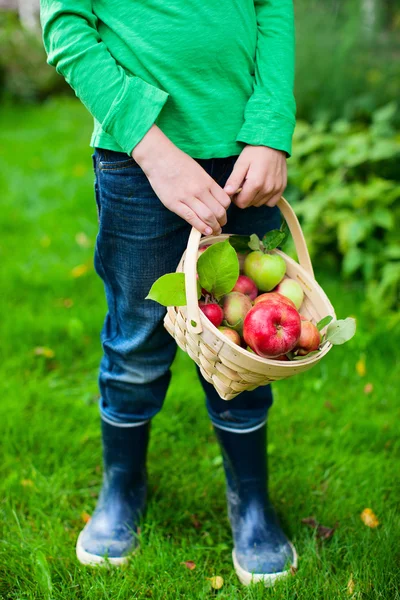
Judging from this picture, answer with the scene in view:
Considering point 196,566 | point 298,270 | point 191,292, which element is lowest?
point 196,566

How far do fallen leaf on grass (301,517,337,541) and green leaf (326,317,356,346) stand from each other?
2.17 feet

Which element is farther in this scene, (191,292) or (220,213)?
(220,213)

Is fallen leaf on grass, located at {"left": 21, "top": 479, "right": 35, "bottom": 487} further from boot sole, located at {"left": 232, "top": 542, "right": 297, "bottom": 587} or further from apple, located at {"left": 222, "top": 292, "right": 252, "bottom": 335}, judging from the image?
apple, located at {"left": 222, "top": 292, "right": 252, "bottom": 335}

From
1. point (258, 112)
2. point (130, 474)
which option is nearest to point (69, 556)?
point (130, 474)

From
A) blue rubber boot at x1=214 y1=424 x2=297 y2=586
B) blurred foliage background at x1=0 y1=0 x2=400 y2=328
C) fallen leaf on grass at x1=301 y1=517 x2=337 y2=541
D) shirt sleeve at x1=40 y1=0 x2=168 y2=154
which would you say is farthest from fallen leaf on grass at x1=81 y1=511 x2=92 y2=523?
blurred foliage background at x1=0 y1=0 x2=400 y2=328

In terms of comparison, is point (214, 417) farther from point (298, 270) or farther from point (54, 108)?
point (54, 108)

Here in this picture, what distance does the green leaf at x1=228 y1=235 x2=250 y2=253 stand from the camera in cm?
135

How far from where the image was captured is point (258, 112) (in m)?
1.28

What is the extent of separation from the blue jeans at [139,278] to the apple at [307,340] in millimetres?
317

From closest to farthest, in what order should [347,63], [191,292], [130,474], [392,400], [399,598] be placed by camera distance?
[191,292]
[399,598]
[130,474]
[392,400]
[347,63]

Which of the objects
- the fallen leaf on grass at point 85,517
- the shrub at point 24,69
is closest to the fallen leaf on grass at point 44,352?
the fallen leaf on grass at point 85,517

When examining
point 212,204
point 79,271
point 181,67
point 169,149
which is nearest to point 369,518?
point 212,204

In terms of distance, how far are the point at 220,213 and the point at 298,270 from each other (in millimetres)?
278

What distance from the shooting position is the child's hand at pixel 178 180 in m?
1.19
